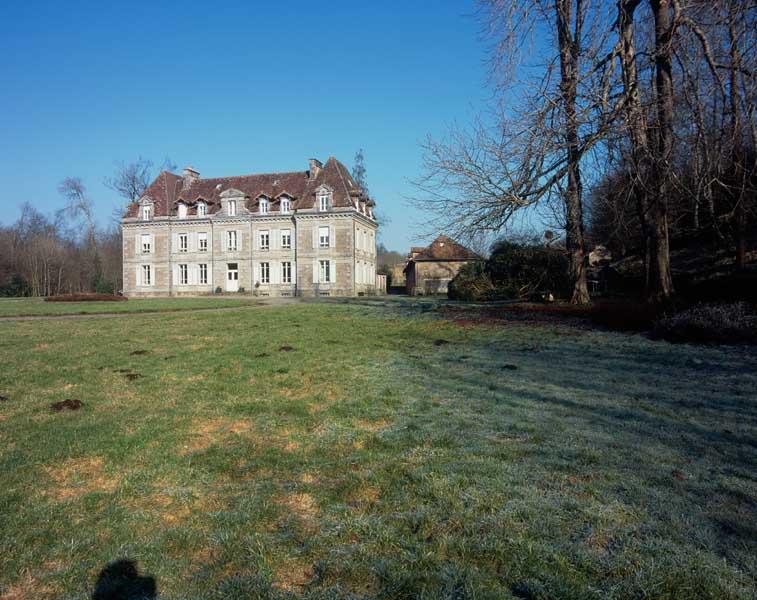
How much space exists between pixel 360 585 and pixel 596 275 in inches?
978

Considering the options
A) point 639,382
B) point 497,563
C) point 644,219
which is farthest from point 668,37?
point 497,563

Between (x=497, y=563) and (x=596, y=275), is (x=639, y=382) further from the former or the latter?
(x=596, y=275)

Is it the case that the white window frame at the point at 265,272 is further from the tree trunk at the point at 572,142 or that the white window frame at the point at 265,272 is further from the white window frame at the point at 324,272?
the tree trunk at the point at 572,142

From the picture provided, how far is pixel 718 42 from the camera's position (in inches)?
389

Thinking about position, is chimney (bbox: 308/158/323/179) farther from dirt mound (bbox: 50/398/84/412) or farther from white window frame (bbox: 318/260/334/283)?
dirt mound (bbox: 50/398/84/412)

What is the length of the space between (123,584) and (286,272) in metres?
41.2

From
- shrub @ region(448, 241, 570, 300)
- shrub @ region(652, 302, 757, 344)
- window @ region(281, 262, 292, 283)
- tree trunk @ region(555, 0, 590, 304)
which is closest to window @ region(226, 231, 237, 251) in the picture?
window @ region(281, 262, 292, 283)

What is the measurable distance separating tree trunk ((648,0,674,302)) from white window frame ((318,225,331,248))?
31505 millimetres

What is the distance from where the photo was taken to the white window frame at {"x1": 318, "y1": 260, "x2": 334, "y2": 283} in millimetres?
41375

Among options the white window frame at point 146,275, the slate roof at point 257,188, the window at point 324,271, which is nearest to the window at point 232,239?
the slate roof at point 257,188

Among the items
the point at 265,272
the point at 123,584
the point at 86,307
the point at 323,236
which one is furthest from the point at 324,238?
the point at 123,584

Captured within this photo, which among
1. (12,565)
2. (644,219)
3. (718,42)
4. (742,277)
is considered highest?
(718,42)

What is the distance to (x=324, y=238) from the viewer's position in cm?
4109

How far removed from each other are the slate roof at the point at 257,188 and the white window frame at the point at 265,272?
509cm
